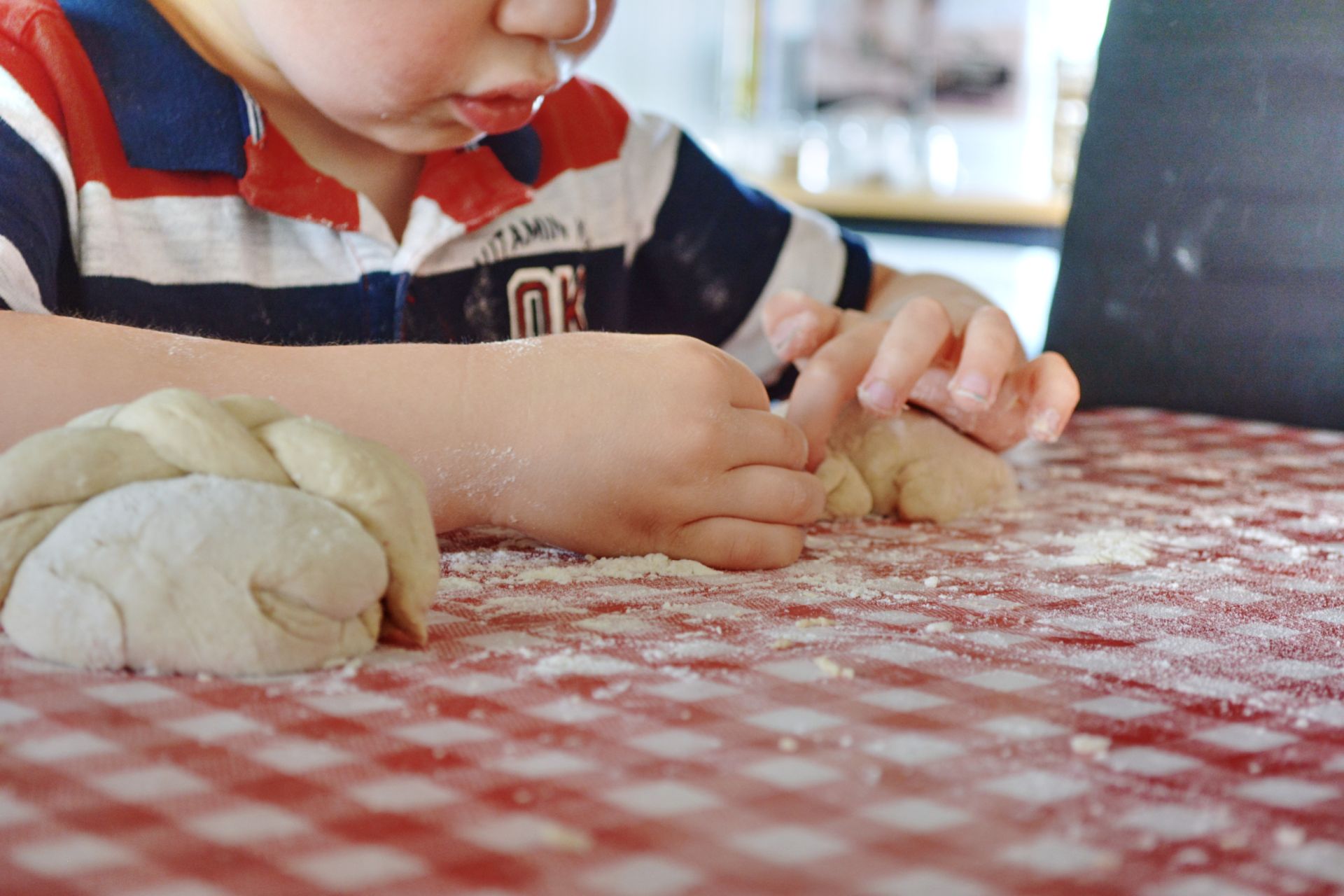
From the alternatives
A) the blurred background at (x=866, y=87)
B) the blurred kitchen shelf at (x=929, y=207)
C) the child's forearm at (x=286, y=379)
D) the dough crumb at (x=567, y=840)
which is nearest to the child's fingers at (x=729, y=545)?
the child's forearm at (x=286, y=379)

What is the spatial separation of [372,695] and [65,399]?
0.99 ft

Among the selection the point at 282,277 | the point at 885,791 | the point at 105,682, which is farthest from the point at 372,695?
the point at 282,277

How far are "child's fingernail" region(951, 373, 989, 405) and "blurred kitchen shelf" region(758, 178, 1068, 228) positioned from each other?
A: 2.68 m

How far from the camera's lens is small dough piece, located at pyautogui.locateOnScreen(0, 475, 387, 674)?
1.64ft

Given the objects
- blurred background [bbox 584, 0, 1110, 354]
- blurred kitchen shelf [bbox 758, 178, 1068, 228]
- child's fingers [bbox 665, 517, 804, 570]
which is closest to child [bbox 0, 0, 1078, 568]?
child's fingers [bbox 665, 517, 804, 570]

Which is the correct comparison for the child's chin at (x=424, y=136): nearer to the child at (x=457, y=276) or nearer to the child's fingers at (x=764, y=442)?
the child at (x=457, y=276)

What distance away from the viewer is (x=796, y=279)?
1348mm

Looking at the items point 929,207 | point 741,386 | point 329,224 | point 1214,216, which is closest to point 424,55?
point 329,224

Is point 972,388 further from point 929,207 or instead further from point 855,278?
point 929,207

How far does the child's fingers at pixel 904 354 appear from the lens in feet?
2.92

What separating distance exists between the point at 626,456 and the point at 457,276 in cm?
49

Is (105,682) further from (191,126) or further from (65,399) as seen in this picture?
(191,126)

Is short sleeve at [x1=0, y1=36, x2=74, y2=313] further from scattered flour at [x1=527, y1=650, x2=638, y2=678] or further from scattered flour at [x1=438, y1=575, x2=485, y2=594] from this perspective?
scattered flour at [x1=527, y1=650, x2=638, y2=678]

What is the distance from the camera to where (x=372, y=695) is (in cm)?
49
